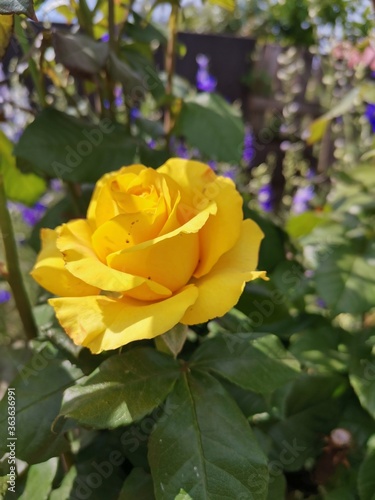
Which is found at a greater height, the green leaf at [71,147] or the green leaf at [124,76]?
the green leaf at [124,76]

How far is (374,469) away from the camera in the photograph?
1.68 feet

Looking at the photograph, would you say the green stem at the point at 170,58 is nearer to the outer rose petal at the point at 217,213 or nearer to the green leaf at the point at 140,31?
the green leaf at the point at 140,31

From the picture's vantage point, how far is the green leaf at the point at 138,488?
18.2 inches

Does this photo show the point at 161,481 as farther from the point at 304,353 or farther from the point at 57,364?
the point at 304,353

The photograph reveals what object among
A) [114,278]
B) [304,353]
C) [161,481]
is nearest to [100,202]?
[114,278]

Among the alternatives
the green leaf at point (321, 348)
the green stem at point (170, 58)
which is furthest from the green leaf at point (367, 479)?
the green stem at point (170, 58)

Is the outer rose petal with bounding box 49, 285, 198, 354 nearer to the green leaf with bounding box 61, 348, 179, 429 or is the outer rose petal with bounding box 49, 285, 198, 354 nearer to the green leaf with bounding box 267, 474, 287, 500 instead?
the green leaf with bounding box 61, 348, 179, 429

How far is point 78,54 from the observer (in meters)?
0.55

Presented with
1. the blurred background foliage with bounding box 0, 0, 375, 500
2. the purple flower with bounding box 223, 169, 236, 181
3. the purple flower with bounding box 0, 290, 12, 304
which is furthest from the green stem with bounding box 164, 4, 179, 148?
the purple flower with bounding box 0, 290, 12, 304

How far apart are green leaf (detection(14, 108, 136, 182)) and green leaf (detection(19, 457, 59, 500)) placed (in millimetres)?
295

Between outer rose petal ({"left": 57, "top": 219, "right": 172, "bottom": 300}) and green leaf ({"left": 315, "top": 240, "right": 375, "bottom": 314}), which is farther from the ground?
outer rose petal ({"left": 57, "top": 219, "right": 172, "bottom": 300})

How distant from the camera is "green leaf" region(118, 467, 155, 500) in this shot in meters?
0.46

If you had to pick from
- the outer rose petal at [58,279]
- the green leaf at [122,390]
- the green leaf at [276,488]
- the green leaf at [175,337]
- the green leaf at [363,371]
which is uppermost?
the outer rose petal at [58,279]

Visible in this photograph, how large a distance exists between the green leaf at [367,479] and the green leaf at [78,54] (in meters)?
0.47
